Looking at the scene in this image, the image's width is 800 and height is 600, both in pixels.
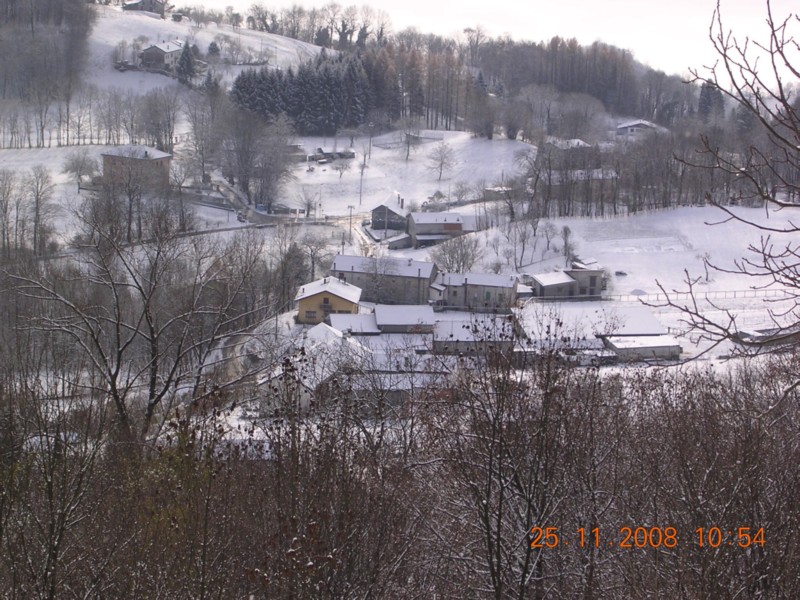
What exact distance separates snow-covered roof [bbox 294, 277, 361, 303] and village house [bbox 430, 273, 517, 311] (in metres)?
2.51

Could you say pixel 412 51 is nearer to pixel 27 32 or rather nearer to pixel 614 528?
pixel 27 32

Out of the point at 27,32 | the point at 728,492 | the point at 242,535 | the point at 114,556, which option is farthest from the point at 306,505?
the point at 27,32

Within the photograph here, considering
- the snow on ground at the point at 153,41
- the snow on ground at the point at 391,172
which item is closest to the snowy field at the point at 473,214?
the snow on ground at the point at 391,172

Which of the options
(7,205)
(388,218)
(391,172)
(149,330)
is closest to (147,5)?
(391,172)

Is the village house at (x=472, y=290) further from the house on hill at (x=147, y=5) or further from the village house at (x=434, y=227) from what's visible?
the house on hill at (x=147, y=5)

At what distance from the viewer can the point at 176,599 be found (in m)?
2.90

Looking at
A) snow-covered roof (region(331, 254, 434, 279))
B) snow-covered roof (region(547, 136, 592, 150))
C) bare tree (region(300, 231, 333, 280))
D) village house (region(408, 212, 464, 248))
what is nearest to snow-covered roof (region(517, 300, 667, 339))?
snow-covered roof (region(331, 254, 434, 279))

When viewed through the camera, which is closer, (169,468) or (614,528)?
(169,468)

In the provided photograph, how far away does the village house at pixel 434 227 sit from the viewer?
2772 centimetres

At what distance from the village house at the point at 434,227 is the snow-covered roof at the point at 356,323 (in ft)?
30.9

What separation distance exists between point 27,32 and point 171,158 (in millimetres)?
21283

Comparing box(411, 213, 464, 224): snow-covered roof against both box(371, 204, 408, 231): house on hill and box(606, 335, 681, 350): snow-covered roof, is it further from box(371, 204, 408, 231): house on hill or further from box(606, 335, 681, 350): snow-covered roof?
box(606, 335, 681, 350): snow-covered roof

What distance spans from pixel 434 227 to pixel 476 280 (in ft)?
22.5

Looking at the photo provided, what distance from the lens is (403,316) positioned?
1855 centimetres
